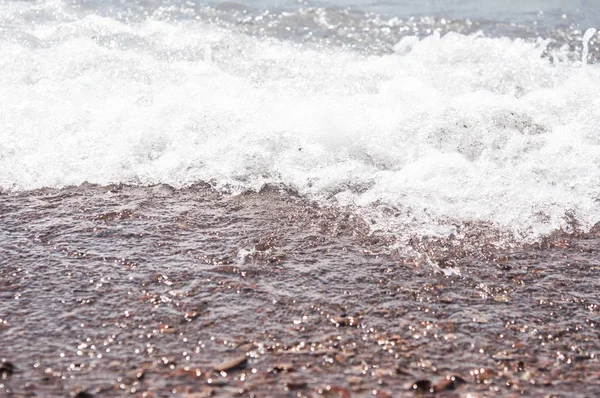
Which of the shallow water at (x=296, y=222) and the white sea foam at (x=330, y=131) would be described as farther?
the white sea foam at (x=330, y=131)

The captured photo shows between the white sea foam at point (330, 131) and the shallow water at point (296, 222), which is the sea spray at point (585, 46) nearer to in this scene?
the shallow water at point (296, 222)

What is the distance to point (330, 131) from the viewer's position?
175 inches

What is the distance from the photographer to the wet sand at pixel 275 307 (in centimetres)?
229

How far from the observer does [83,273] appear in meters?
2.96

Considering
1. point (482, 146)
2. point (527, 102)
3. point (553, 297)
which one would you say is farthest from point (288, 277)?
point (527, 102)

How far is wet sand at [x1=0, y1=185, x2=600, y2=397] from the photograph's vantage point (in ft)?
7.50

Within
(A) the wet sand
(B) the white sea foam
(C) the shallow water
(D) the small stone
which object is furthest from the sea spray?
(D) the small stone

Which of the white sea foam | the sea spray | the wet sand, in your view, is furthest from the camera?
the sea spray

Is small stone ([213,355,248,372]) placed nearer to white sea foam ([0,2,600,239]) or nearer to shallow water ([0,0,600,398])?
shallow water ([0,0,600,398])

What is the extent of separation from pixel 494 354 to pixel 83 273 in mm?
1731

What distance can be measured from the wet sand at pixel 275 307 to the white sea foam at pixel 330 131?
0.37 metres

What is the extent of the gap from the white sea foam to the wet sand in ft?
1.22

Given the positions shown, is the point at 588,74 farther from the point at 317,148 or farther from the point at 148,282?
the point at 148,282

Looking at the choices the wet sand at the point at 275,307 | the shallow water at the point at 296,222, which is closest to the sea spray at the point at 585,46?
the shallow water at the point at 296,222
